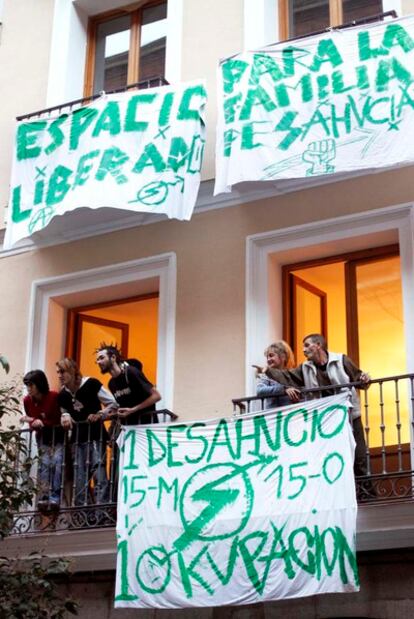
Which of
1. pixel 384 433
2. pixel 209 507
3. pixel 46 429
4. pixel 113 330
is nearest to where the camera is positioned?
pixel 209 507

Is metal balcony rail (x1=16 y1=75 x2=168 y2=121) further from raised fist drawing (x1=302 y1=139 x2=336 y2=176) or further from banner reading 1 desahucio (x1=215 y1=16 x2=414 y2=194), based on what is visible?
raised fist drawing (x1=302 y1=139 x2=336 y2=176)

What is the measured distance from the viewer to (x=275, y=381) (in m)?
13.2

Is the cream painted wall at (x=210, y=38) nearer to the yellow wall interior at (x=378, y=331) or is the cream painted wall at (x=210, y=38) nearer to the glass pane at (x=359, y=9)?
the glass pane at (x=359, y=9)

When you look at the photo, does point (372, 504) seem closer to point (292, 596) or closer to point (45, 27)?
point (292, 596)

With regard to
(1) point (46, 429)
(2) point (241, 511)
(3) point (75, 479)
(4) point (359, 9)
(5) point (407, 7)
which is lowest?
(2) point (241, 511)

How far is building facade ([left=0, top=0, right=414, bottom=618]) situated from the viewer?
1341 cm

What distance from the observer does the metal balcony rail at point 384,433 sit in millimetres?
12375

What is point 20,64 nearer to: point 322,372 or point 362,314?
point 362,314

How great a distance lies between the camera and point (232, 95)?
14.5m

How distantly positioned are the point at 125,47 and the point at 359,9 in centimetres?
348

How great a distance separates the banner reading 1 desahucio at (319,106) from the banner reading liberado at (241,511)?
108 inches

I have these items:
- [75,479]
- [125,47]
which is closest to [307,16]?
[125,47]

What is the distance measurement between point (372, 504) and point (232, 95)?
16.4 feet

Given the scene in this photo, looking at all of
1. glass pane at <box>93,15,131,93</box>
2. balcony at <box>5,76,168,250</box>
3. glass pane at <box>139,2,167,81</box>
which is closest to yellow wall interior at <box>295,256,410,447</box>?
balcony at <box>5,76,168,250</box>
